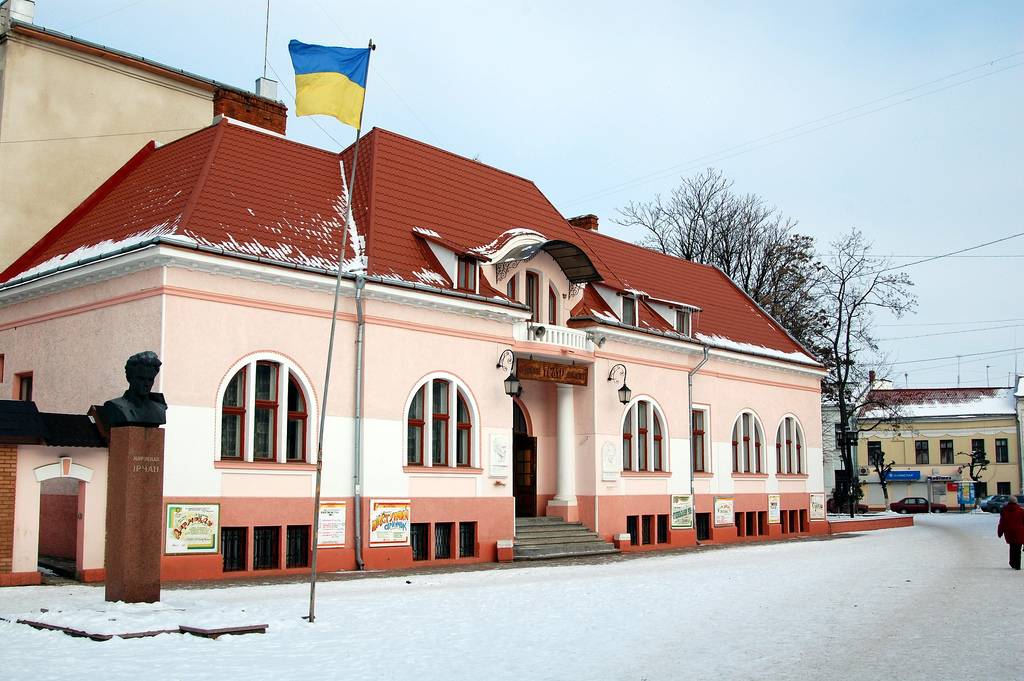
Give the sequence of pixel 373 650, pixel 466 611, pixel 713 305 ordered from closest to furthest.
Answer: pixel 373 650, pixel 466 611, pixel 713 305

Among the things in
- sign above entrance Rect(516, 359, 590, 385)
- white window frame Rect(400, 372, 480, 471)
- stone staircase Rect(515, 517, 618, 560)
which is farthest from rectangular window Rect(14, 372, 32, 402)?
stone staircase Rect(515, 517, 618, 560)

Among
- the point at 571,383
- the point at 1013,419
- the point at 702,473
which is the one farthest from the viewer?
the point at 1013,419

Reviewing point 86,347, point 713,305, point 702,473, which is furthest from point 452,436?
point 713,305

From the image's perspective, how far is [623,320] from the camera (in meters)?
30.7

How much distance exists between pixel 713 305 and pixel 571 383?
38.0 ft

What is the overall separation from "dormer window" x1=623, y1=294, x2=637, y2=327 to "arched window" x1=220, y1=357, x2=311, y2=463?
12.2 m

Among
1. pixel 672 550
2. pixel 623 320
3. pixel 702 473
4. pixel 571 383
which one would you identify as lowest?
pixel 672 550

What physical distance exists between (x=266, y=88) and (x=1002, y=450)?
6724 cm

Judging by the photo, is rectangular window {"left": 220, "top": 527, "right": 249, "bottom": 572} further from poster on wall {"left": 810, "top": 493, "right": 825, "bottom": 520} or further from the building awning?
poster on wall {"left": 810, "top": 493, "right": 825, "bottom": 520}

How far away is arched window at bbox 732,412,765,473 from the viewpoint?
35156 millimetres

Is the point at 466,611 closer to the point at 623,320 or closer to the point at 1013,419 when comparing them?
the point at 623,320

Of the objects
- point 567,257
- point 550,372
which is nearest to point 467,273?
point 567,257

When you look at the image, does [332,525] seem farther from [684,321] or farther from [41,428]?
[684,321]

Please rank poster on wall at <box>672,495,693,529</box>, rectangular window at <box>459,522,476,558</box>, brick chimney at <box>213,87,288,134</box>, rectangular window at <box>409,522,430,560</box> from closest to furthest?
1. rectangular window at <box>409,522,430,560</box>
2. rectangular window at <box>459,522,476,558</box>
3. brick chimney at <box>213,87,288,134</box>
4. poster on wall at <box>672,495,693,529</box>
